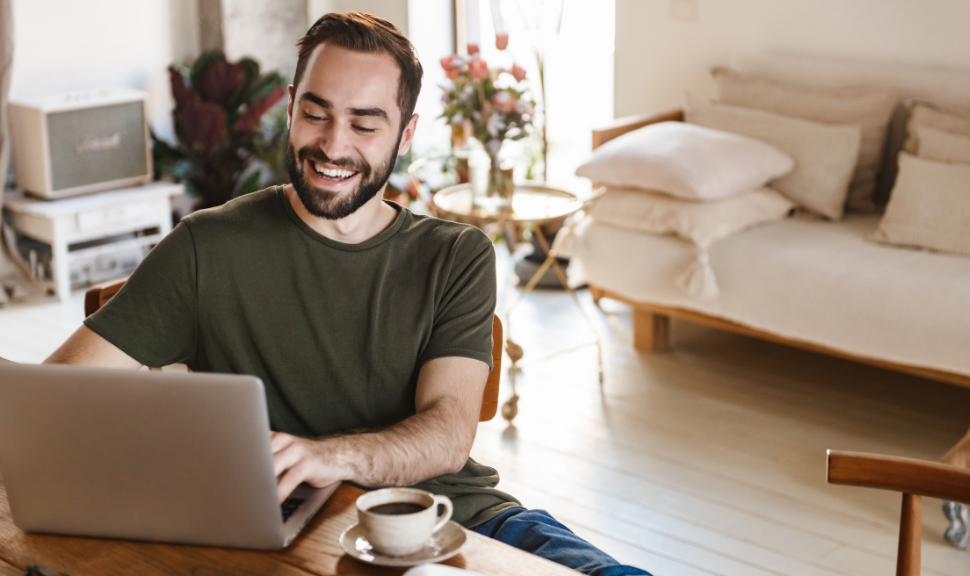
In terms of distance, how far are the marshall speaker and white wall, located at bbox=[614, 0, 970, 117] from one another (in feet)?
7.02

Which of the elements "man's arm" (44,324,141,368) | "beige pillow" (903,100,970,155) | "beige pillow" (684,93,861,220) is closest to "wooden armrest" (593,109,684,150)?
"beige pillow" (684,93,861,220)

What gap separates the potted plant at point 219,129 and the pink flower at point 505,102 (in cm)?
179

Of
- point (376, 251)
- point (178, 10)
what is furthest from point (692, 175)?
point (178, 10)

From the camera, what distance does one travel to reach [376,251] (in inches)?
58.2

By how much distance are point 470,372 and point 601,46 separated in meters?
3.42

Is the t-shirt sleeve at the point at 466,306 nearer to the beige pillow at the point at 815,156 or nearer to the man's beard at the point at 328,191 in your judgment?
the man's beard at the point at 328,191

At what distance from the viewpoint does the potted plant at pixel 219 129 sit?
4484 mm

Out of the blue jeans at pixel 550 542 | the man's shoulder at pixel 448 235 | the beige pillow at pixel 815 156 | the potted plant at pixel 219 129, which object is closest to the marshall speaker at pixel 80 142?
the potted plant at pixel 219 129

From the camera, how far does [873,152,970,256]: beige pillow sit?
115 inches

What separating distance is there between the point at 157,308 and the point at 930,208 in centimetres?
242

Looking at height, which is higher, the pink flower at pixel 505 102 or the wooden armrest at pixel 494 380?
the pink flower at pixel 505 102

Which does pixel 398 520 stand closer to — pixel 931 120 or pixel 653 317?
pixel 653 317

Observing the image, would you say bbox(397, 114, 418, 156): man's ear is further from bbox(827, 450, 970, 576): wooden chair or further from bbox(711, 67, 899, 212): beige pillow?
bbox(711, 67, 899, 212): beige pillow

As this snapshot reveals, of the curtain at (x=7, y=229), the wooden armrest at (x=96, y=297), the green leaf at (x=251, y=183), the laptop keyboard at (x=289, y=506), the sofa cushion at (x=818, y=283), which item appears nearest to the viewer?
the laptop keyboard at (x=289, y=506)
